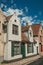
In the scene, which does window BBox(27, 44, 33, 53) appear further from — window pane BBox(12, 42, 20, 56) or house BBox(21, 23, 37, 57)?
window pane BBox(12, 42, 20, 56)

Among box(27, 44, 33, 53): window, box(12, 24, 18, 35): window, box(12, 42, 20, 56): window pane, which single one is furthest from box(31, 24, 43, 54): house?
box(12, 24, 18, 35): window

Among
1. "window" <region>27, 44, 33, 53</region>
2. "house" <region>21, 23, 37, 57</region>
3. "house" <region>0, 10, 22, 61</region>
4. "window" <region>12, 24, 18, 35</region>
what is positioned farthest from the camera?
"window" <region>27, 44, 33, 53</region>

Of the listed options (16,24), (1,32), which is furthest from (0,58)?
(16,24)

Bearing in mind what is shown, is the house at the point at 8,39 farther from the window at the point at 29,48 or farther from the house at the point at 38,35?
the house at the point at 38,35

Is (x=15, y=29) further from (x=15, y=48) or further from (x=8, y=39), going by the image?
(x=15, y=48)

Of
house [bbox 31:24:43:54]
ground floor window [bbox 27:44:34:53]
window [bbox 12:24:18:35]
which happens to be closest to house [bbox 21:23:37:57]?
ground floor window [bbox 27:44:34:53]

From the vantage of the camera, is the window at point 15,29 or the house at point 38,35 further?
the house at point 38,35

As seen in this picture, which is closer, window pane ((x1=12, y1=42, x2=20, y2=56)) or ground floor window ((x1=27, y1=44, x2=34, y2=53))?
window pane ((x1=12, y1=42, x2=20, y2=56))

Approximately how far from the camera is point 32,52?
32938mm

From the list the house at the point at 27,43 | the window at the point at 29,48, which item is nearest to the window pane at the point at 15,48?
the house at the point at 27,43

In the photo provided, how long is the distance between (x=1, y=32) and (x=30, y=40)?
37.0ft

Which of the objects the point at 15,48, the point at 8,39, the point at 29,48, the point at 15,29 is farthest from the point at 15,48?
the point at 29,48

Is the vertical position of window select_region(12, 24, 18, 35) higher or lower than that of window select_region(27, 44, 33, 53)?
higher

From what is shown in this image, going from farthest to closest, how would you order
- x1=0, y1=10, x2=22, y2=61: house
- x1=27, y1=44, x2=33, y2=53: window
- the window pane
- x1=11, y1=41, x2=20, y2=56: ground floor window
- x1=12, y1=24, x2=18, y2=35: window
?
x1=27, y1=44, x2=33, y2=53: window
x1=12, y1=24, x2=18, y2=35: window
the window pane
x1=11, y1=41, x2=20, y2=56: ground floor window
x1=0, y1=10, x2=22, y2=61: house
